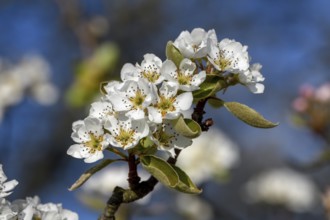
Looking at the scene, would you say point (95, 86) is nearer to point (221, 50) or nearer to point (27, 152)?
point (221, 50)

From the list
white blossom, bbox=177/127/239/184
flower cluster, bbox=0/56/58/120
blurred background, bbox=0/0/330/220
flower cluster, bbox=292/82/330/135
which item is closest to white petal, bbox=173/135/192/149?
flower cluster, bbox=292/82/330/135

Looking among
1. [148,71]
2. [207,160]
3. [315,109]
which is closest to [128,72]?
[148,71]

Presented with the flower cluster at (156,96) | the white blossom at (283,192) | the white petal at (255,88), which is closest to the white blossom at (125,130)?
A: the flower cluster at (156,96)

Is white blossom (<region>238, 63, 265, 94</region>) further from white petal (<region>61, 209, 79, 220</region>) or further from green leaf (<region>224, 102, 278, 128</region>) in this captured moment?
white petal (<region>61, 209, 79, 220</region>)

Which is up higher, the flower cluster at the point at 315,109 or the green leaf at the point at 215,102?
the flower cluster at the point at 315,109

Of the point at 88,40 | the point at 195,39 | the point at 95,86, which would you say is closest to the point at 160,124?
the point at 195,39

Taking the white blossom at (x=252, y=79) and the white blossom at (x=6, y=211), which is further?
the white blossom at (x=252, y=79)

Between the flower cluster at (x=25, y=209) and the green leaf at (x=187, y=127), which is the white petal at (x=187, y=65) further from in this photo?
the flower cluster at (x=25, y=209)
